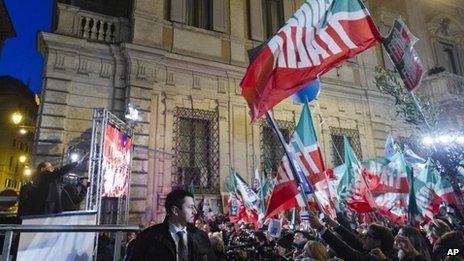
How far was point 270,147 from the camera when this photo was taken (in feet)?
40.4

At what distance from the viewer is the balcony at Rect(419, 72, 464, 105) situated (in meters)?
15.6

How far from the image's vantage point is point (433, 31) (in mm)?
18031

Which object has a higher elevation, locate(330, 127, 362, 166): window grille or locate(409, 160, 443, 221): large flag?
locate(330, 127, 362, 166): window grille

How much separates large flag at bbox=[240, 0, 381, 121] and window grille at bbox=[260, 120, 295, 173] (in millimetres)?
7409

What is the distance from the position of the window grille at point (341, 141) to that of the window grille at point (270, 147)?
1.87m

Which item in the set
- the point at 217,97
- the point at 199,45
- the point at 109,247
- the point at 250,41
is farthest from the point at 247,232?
the point at 250,41

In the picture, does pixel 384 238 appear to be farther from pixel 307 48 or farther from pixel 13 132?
pixel 13 132

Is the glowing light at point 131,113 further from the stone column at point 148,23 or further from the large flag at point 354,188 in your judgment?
the large flag at point 354,188

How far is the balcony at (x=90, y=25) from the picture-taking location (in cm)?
1009

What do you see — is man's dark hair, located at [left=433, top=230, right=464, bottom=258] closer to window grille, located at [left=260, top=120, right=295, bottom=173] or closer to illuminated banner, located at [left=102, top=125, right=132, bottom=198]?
illuminated banner, located at [left=102, top=125, right=132, bottom=198]

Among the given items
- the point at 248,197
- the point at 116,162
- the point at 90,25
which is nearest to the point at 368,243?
the point at 116,162

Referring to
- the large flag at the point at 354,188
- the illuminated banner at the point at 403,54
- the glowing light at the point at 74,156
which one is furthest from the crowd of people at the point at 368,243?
the glowing light at the point at 74,156

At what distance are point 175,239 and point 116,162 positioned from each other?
17.1ft

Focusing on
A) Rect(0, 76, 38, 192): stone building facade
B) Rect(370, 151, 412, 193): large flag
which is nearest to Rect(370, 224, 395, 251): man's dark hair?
Rect(370, 151, 412, 193): large flag
